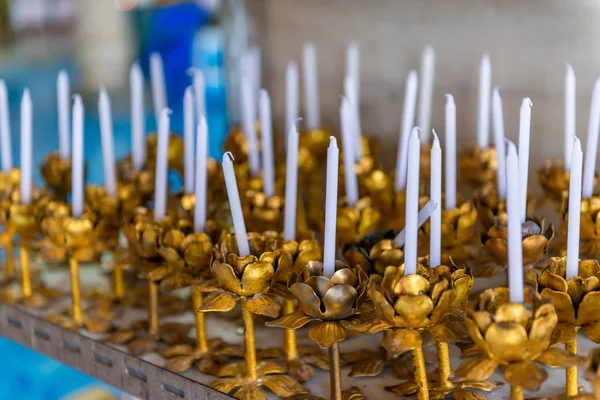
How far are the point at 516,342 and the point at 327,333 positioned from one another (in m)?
0.14

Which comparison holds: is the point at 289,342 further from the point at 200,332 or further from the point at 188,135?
the point at 188,135

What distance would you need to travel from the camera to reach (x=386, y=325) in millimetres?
583

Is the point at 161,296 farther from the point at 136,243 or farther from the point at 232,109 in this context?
the point at 232,109

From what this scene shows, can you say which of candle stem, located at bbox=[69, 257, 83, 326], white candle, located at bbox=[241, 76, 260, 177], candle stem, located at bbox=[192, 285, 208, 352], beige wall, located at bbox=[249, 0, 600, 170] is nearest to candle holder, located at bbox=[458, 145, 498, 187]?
beige wall, located at bbox=[249, 0, 600, 170]

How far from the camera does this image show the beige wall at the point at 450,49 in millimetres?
977

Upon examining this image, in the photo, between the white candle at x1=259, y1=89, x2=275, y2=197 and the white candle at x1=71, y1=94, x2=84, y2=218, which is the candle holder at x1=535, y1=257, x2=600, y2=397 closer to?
the white candle at x1=259, y1=89, x2=275, y2=197

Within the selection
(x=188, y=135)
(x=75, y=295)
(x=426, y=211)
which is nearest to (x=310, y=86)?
(x=188, y=135)

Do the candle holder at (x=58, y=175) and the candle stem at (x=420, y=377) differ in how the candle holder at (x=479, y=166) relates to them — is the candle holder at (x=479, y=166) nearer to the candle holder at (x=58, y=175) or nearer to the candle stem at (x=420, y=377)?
the candle stem at (x=420, y=377)

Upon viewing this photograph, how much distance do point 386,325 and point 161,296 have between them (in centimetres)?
42

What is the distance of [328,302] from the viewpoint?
595 mm

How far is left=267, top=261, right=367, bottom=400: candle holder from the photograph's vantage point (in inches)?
23.4

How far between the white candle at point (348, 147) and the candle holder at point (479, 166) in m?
0.18

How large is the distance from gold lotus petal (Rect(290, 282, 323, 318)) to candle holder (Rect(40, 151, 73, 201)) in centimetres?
50

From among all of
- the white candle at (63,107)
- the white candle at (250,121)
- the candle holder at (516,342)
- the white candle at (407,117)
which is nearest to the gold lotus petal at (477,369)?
the candle holder at (516,342)
